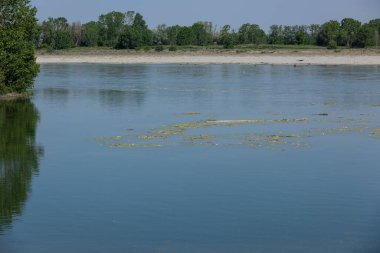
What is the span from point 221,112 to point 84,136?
9.37m

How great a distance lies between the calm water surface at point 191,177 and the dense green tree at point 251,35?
102536mm

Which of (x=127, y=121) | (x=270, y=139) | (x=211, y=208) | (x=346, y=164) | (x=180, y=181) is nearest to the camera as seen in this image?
(x=211, y=208)

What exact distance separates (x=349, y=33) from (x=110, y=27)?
48.4 metres

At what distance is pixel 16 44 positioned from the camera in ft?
139

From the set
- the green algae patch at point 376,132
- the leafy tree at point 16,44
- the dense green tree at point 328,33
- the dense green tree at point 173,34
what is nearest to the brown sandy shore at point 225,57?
the dense green tree at point 328,33

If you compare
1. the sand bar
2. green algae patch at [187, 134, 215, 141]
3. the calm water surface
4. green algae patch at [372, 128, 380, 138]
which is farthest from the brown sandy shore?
green algae patch at [187, 134, 215, 141]

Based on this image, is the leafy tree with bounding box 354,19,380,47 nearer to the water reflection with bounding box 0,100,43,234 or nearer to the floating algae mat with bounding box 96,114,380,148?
the water reflection with bounding box 0,100,43,234

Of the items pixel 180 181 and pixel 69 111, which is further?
pixel 69 111

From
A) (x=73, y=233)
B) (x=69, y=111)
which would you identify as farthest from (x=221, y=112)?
(x=73, y=233)

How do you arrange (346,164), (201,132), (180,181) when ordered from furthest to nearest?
(201,132)
(346,164)
(180,181)

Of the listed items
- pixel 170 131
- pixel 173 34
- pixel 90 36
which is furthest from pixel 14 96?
pixel 173 34

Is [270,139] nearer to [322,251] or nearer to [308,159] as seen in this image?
[308,159]

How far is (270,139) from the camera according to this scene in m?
27.0

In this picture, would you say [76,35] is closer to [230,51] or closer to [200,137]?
[230,51]
